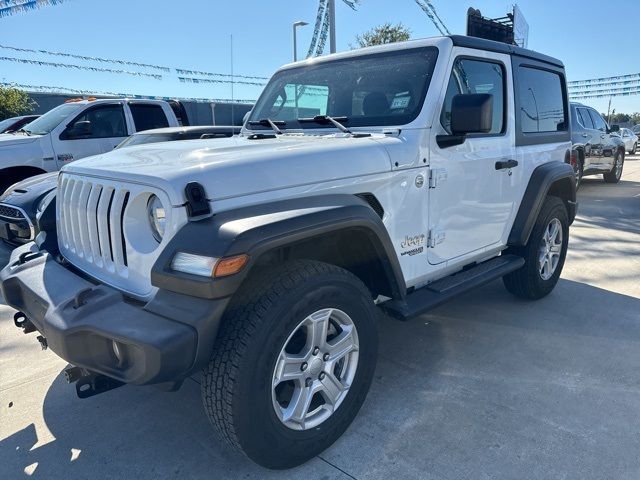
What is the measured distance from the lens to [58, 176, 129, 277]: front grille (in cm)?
224

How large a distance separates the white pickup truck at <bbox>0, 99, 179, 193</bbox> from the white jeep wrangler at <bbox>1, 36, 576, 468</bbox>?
189 inches

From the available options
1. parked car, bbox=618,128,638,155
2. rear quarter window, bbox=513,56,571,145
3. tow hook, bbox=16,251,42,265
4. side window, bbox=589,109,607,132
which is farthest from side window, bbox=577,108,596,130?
tow hook, bbox=16,251,42,265

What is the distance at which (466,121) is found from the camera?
2.77 m

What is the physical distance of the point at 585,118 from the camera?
449 inches

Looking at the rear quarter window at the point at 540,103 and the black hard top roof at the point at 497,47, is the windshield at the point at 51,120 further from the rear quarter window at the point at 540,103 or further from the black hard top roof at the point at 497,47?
the rear quarter window at the point at 540,103

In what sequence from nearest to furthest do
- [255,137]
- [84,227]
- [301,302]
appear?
[301,302] < [84,227] < [255,137]

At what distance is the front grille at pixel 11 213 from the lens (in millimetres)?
4515

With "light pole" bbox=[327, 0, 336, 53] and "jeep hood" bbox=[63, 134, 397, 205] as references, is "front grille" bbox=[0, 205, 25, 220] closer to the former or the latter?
"jeep hood" bbox=[63, 134, 397, 205]

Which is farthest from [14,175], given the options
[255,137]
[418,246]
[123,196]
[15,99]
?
[15,99]

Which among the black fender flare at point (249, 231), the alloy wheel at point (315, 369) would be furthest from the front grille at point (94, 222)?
the alloy wheel at point (315, 369)

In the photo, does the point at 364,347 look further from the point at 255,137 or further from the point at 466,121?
the point at 255,137

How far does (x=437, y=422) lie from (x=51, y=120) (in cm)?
744

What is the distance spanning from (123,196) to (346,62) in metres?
1.91

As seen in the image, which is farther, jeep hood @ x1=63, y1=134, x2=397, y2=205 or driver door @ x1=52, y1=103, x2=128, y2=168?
driver door @ x1=52, y1=103, x2=128, y2=168
